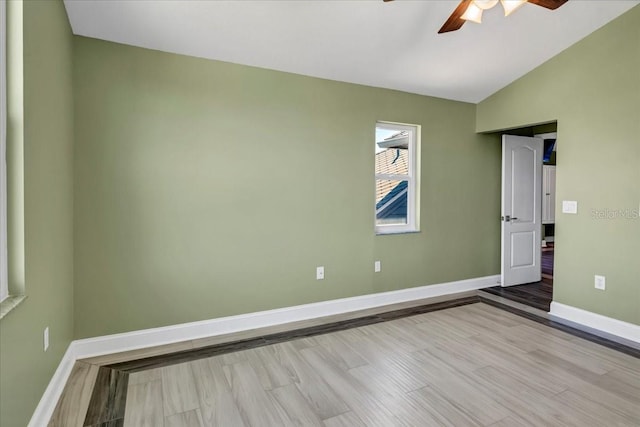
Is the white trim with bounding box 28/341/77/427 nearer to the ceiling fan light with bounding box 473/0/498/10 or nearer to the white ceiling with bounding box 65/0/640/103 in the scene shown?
the white ceiling with bounding box 65/0/640/103

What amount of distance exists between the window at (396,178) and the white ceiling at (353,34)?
1.87 ft

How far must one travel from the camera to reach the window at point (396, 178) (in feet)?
12.9

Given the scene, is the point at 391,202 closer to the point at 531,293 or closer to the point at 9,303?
the point at 531,293

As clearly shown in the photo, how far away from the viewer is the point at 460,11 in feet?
6.89

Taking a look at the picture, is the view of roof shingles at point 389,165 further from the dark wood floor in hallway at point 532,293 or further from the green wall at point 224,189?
the dark wood floor in hallway at point 532,293

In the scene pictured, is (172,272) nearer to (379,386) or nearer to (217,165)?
(217,165)

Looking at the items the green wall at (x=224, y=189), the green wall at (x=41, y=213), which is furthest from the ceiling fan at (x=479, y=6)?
the green wall at (x=41, y=213)

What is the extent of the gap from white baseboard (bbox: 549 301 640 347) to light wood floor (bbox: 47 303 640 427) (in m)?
0.40

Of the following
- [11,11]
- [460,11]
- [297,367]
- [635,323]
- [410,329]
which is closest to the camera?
[11,11]

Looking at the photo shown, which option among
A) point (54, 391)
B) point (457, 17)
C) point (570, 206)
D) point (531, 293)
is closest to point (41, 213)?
point (54, 391)

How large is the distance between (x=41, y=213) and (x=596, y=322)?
4459 mm

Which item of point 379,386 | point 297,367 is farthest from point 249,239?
point 379,386

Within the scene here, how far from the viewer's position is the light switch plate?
3.39 metres

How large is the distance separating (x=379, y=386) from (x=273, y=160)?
6.92ft
